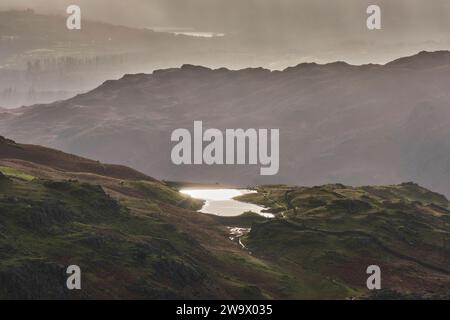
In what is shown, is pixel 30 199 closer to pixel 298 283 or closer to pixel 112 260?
pixel 112 260

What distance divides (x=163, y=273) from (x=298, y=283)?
39.0 m

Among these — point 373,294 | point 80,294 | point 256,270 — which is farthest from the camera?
point 256,270

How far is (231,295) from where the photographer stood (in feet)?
562

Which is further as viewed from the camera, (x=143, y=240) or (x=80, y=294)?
(x=143, y=240)
